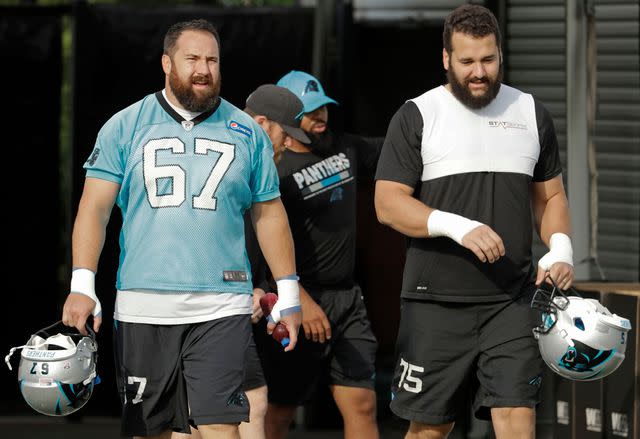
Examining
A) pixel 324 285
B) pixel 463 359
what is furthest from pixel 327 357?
pixel 463 359

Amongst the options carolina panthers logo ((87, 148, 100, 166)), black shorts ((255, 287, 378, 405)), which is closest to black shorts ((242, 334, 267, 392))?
black shorts ((255, 287, 378, 405))

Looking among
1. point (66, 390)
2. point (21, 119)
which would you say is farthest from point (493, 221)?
point (21, 119)

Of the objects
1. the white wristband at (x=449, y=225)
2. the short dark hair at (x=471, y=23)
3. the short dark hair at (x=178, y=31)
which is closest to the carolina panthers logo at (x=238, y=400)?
the white wristband at (x=449, y=225)

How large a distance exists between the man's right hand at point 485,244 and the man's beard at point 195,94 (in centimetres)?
125

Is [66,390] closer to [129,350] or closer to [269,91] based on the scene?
[129,350]

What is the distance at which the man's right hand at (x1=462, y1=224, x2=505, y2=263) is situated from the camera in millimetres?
5781

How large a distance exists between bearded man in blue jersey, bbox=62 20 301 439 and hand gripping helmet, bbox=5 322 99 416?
19cm

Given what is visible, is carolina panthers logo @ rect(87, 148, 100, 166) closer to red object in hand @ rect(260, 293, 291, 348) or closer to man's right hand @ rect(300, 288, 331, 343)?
red object in hand @ rect(260, 293, 291, 348)

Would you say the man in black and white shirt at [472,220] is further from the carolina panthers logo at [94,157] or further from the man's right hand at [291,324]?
the carolina panthers logo at [94,157]

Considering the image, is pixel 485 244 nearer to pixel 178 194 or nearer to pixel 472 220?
pixel 472 220

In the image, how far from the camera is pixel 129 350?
594 cm

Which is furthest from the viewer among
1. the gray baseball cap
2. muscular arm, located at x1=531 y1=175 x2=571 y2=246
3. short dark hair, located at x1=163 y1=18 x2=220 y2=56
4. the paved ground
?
the paved ground

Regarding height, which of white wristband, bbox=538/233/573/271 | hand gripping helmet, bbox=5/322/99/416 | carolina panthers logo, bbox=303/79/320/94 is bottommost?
hand gripping helmet, bbox=5/322/99/416

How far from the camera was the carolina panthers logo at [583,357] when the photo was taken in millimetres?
5750
